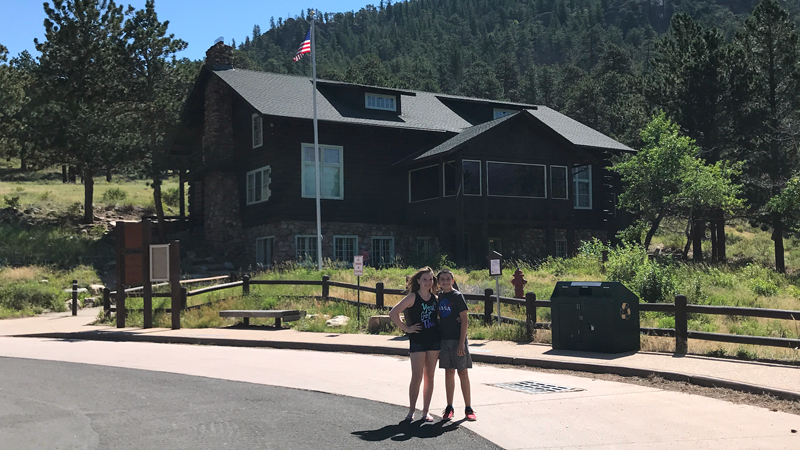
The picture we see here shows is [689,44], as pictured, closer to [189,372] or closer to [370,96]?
[370,96]

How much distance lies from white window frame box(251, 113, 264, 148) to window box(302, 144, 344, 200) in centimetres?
245

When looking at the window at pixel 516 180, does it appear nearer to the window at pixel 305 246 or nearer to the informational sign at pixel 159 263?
the window at pixel 305 246

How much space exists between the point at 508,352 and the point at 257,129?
2225 centimetres

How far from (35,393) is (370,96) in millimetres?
25972

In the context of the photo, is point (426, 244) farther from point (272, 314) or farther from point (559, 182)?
point (272, 314)

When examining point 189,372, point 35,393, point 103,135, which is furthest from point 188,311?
point 103,135

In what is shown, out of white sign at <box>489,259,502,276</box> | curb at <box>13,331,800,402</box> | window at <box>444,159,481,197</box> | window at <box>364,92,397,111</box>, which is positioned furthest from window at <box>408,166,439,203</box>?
white sign at <box>489,259,502,276</box>

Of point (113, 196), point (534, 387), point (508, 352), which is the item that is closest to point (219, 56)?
point (113, 196)

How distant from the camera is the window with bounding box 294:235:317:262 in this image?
103 ft

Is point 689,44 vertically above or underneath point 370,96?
above

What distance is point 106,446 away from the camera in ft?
24.4

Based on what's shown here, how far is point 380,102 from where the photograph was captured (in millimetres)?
35188

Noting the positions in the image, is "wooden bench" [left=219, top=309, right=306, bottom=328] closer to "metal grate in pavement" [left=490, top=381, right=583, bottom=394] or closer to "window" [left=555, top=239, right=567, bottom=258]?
"metal grate in pavement" [left=490, top=381, right=583, bottom=394]

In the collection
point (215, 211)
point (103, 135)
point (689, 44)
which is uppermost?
point (689, 44)
